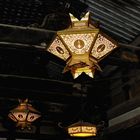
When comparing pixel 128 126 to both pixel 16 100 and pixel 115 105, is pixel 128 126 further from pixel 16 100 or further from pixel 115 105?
pixel 16 100

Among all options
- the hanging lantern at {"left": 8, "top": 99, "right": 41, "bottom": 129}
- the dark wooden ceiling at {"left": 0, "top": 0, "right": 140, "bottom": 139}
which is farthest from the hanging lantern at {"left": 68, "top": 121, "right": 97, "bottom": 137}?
the hanging lantern at {"left": 8, "top": 99, "right": 41, "bottom": 129}

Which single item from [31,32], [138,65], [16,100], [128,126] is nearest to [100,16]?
[138,65]

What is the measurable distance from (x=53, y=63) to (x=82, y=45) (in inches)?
192

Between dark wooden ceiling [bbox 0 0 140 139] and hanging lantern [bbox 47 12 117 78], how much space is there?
0.28m

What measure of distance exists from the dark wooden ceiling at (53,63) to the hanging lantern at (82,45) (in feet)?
0.93

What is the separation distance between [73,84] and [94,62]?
5.17m

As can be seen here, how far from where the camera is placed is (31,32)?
5621 millimetres

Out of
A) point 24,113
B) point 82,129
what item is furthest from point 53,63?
point 82,129

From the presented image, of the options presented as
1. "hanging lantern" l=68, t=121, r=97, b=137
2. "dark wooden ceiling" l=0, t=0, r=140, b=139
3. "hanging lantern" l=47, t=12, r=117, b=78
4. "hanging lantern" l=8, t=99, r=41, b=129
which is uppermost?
"dark wooden ceiling" l=0, t=0, r=140, b=139

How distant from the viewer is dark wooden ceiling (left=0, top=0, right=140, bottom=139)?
5707 millimetres

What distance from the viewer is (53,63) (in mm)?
9695

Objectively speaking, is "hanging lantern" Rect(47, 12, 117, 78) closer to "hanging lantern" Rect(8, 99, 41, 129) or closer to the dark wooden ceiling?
the dark wooden ceiling

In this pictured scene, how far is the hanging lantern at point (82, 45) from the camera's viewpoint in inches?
188

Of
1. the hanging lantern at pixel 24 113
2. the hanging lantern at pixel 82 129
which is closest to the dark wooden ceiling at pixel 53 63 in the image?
the hanging lantern at pixel 24 113
